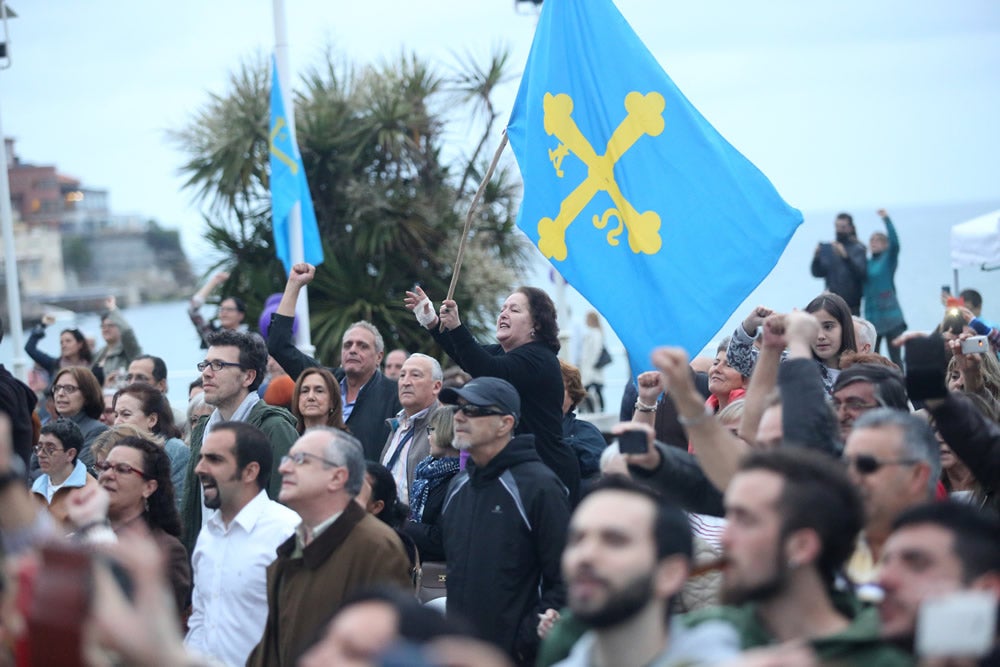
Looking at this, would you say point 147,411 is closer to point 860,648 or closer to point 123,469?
point 123,469

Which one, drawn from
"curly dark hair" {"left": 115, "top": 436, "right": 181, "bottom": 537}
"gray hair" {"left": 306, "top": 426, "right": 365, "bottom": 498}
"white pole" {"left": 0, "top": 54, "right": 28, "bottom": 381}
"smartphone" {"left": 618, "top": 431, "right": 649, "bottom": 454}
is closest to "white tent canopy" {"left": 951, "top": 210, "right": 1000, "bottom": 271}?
"gray hair" {"left": 306, "top": 426, "right": 365, "bottom": 498}

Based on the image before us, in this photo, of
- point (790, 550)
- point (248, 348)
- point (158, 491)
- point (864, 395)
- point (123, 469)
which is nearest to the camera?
point (790, 550)

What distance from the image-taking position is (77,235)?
49.0 metres

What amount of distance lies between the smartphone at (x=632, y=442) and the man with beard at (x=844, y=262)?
31.7 ft

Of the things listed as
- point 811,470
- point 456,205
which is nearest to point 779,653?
point 811,470

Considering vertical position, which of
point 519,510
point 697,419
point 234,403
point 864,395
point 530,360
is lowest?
point 519,510

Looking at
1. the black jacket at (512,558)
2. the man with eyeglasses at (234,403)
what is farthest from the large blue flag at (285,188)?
the black jacket at (512,558)

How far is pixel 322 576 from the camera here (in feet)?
16.6

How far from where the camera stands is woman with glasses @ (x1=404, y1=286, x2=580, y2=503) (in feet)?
21.0

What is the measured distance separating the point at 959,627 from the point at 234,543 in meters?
3.68

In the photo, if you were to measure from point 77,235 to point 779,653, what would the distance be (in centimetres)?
4936

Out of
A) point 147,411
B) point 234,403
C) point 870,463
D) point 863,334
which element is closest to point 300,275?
point 234,403

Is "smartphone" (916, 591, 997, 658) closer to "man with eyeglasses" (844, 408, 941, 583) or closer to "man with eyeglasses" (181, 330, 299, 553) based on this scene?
"man with eyeglasses" (844, 408, 941, 583)

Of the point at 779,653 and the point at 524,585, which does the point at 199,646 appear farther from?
the point at 779,653
